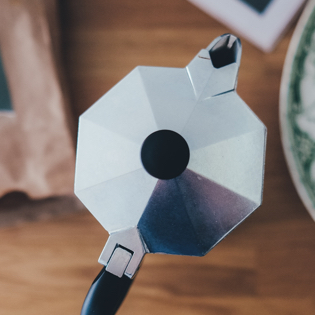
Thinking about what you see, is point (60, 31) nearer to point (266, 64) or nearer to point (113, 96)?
point (113, 96)

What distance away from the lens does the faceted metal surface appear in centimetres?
30

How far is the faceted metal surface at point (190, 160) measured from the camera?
0.30 metres

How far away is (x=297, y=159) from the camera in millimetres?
408

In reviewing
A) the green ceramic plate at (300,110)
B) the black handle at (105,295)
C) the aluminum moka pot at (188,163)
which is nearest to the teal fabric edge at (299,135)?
the green ceramic plate at (300,110)

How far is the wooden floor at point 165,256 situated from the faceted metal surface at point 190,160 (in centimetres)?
17

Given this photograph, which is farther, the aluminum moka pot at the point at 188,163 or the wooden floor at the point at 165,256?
the wooden floor at the point at 165,256

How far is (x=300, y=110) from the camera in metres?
0.41

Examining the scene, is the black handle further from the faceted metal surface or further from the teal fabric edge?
the teal fabric edge

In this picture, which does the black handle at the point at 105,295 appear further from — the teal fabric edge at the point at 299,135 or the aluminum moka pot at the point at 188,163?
the teal fabric edge at the point at 299,135

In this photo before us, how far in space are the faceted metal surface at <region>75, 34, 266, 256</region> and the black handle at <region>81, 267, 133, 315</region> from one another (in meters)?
0.05

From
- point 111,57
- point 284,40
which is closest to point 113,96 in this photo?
point 111,57

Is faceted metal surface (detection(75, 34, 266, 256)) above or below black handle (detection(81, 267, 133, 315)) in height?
Answer: above

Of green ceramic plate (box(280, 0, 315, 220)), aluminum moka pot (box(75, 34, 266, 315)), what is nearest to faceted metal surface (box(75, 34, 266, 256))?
aluminum moka pot (box(75, 34, 266, 315))

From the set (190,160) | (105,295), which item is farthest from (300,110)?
(105,295)
